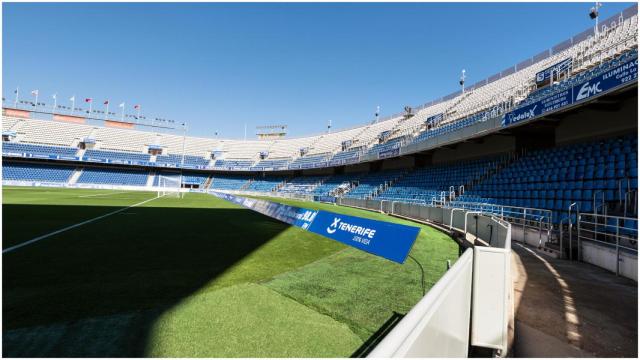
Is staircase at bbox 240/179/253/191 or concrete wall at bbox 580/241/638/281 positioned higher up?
staircase at bbox 240/179/253/191

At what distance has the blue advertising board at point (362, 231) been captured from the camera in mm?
7071

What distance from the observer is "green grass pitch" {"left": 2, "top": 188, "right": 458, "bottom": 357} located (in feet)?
10.3

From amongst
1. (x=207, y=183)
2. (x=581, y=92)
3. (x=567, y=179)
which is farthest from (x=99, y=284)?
(x=207, y=183)

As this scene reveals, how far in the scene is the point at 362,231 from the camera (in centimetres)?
855

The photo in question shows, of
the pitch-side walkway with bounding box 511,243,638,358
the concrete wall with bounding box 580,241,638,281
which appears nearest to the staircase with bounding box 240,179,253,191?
the concrete wall with bounding box 580,241,638,281

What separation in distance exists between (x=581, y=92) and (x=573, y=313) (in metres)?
14.2

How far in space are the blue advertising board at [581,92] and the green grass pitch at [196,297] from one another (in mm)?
11476

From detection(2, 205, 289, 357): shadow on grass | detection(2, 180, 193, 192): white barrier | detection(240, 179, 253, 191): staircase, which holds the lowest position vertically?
detection(2, 205, 289, 357): shadow on grass

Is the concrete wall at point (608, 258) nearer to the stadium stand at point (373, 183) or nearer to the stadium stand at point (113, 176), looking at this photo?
the stadium stand at point (373, 183)

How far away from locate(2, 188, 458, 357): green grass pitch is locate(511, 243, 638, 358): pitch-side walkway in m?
1.47

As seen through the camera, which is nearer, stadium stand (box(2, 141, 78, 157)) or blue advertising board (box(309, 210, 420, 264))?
blue advertising board (box(309, 210, 420, 264))

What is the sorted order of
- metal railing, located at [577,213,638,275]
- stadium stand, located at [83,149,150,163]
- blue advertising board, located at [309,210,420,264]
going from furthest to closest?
stadium stand, located at [83,149,150,163] < blue advertising board, located at [309,210,420,264] < metal railing, located at [577,213,638,275]

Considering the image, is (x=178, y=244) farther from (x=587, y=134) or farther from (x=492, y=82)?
(x=492, y=82)

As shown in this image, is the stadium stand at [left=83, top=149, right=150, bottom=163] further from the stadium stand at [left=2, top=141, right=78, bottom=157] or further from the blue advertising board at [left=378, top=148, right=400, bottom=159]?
the blue advertising board at [left=378, top=148, right=400, bottom=159]
